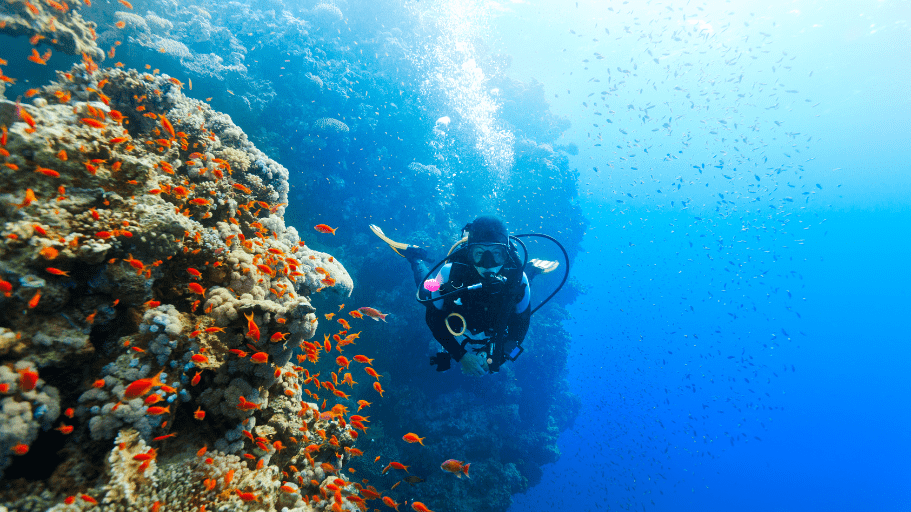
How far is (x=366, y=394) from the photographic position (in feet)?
33.0

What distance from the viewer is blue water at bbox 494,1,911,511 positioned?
34.1 meters

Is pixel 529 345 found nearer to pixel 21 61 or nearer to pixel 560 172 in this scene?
pixel 560 172

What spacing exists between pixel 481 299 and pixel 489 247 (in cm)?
73

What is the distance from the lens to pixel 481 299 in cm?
416

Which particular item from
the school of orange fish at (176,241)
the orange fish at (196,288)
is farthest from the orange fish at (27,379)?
the orange fish at (196,288)

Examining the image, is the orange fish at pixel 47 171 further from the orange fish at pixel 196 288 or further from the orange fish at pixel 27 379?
the orange fish at pixel 27 379

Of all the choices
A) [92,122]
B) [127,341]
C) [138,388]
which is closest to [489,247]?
[138,388]

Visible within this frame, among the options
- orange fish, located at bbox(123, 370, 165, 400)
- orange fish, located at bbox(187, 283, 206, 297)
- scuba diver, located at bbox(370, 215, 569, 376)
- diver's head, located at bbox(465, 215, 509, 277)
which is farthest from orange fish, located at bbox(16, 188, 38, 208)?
diver's head, located at bbox(465, 215, 509, 277)

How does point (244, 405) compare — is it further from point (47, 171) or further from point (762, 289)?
point (762, 289)

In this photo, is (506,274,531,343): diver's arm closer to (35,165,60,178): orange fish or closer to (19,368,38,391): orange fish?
(19,368,38,391): orange fish

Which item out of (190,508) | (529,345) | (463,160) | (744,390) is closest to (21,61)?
(190,508)

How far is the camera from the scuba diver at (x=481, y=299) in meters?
4.11

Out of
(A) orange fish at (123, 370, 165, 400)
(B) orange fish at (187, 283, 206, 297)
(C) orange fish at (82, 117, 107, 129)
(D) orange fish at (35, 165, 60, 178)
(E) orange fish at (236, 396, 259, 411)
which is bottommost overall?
(E) orange fish at (236, 396, 259, 411)

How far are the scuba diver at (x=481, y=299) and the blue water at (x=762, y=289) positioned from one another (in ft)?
109
